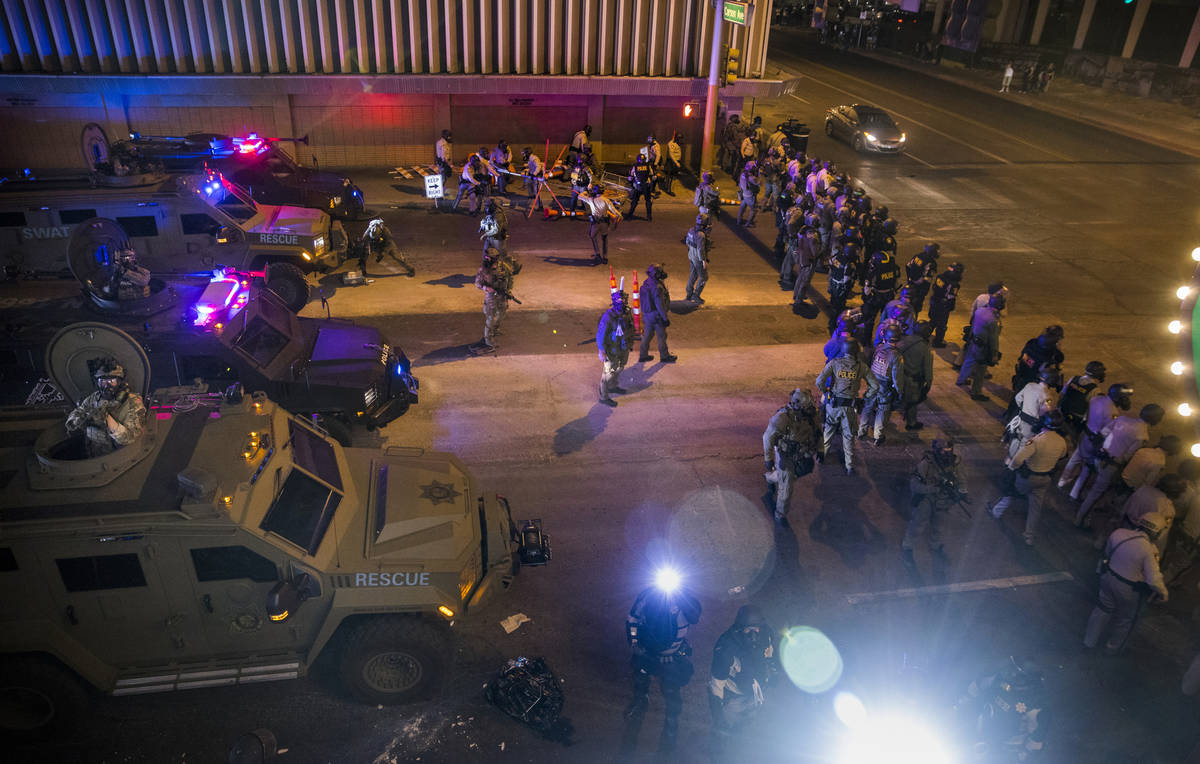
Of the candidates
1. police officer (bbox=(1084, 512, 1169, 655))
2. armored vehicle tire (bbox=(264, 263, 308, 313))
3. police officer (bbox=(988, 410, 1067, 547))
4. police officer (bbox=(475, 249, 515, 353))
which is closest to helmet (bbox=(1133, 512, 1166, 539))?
police officer (bbox=(1084, 512, 1169, 655))

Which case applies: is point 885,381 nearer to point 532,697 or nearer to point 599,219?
point 532,697

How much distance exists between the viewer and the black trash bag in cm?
659

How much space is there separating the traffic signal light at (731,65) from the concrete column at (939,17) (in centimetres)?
3422

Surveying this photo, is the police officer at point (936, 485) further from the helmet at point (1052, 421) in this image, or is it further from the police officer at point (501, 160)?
the police officer at point (501, 160)

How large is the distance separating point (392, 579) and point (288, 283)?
8.97 meters

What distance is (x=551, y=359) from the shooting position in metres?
12.9

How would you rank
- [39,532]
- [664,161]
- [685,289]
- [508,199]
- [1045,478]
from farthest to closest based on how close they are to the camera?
[664,161] → [508,199] → [685,289] → [1045,478] → [39,532]

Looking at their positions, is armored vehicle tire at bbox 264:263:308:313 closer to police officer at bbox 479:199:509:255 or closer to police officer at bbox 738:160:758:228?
police officer at bbox 479:199:509:255

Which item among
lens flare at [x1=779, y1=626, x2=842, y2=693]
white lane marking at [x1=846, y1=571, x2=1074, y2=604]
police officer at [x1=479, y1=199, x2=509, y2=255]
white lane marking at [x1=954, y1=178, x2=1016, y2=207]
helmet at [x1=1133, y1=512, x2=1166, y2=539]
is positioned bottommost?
lens flare at [x1=779, y1=626, x2=842, y2=693]

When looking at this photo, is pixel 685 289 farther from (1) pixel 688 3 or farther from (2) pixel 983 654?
(1) pixel 688 3

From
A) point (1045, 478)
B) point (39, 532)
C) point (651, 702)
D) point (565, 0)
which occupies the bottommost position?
point (651, 702)

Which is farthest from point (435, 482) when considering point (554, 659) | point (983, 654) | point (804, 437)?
point (983, 654)

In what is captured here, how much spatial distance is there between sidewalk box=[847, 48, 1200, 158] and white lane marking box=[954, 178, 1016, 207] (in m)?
11.5

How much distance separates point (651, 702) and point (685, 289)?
10431 millimetres
